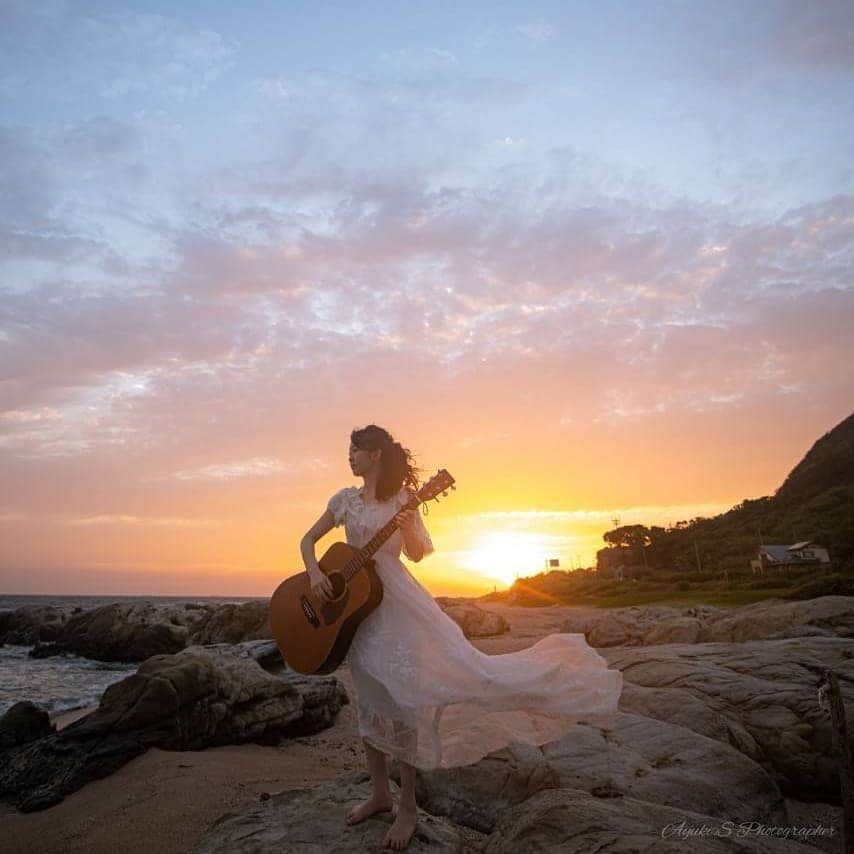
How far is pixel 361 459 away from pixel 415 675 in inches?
64.2

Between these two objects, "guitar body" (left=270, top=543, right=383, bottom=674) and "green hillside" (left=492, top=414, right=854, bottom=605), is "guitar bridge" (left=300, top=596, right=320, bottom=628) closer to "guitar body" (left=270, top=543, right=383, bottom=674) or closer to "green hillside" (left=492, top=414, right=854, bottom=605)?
"guitar body" (left=270, top=543, right=383, bottom=674)

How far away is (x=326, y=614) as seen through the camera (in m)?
4.58

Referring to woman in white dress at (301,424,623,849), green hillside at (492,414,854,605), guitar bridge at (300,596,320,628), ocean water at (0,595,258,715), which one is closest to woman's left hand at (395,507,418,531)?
woman in white dress at (301,424,623,849)

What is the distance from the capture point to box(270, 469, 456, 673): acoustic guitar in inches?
174

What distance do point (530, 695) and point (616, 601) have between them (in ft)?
130

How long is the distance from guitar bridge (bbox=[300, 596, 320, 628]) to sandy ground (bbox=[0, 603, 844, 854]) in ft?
7.33

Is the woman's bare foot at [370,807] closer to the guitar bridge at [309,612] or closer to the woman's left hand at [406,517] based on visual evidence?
the guitar bridge at [309,612]

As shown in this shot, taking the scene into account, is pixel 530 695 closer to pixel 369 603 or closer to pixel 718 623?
pixel 369 603

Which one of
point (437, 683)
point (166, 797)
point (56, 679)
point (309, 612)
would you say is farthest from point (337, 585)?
point (56, 679)

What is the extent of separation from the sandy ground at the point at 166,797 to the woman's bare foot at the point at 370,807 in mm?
1649

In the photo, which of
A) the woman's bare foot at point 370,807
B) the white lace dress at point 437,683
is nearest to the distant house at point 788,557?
the white lace dress at point 437,683

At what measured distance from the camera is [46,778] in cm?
687

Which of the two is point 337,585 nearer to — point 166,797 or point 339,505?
point 339,505

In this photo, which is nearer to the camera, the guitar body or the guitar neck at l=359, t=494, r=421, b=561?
the guitar body
